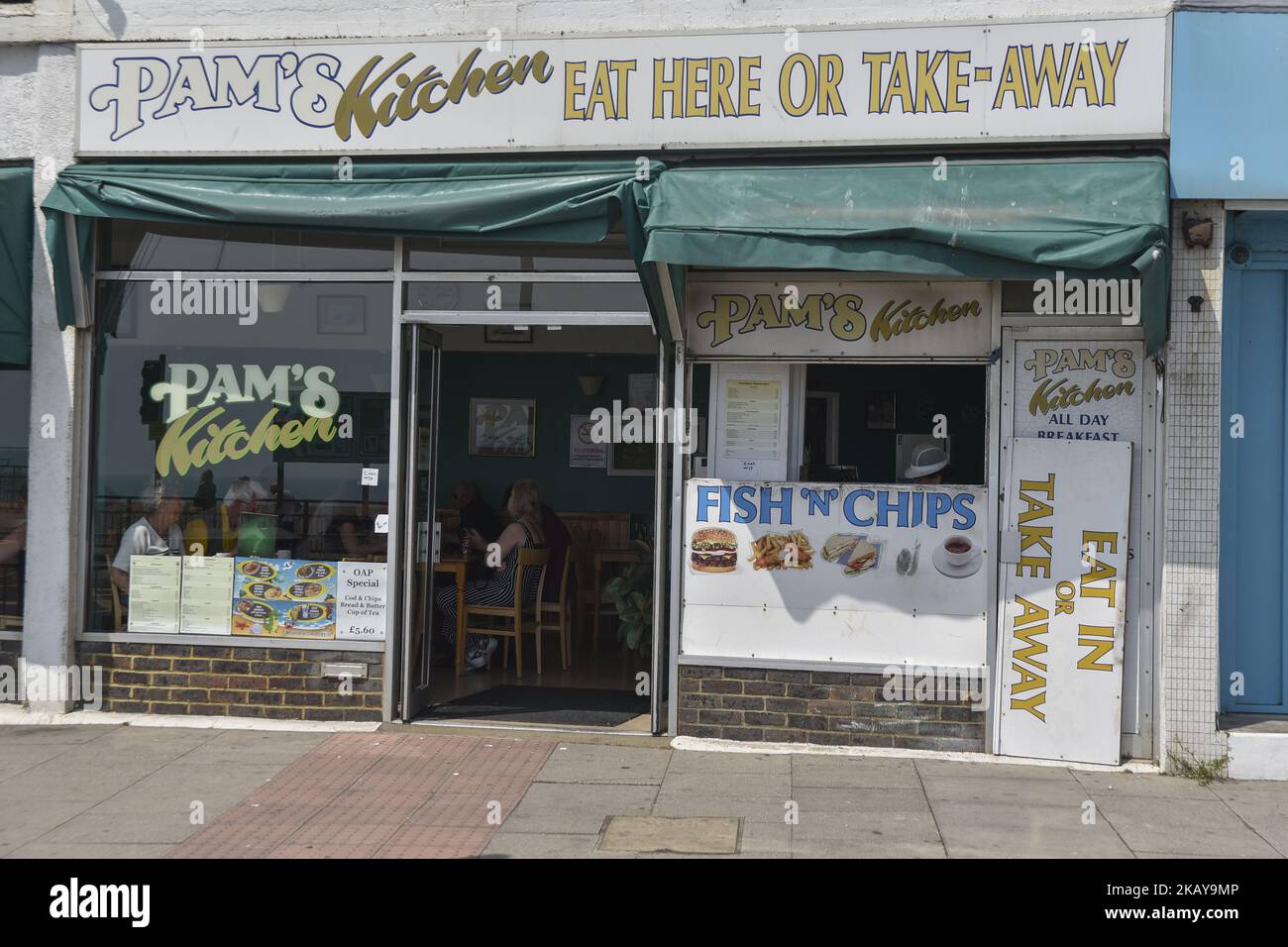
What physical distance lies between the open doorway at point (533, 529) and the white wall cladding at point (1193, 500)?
3148mm

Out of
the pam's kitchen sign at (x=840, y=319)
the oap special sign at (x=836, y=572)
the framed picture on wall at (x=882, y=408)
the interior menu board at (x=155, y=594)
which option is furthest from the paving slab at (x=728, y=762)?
the interior menu board at (x=155, y=594)

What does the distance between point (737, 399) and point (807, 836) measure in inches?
111

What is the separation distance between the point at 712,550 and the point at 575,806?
1.90 meters

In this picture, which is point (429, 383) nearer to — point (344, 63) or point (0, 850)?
point (344, 63)

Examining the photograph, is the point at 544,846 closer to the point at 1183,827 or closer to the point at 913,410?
the point at 1183,827

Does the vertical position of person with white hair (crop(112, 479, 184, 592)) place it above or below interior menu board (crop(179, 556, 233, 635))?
above

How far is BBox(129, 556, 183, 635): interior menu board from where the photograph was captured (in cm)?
796

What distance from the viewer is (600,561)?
10.9 metres

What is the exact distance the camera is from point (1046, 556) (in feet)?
23.5

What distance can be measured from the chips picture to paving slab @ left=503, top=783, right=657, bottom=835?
158 cm

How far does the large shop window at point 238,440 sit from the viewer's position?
25.8 ft

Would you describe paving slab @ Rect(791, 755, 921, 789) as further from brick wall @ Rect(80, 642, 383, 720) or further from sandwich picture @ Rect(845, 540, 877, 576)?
brick wall @ Rect(80, 642, 383, 720)

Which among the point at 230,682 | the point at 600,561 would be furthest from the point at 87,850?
the point at 600,561

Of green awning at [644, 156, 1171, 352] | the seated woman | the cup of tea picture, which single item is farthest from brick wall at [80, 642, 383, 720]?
the cup of tea picture
